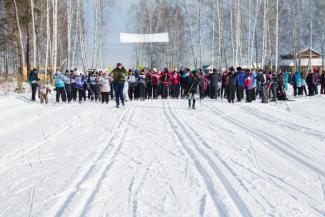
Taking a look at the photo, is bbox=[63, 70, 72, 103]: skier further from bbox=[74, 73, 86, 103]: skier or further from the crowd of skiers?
bbox=[74, 73, 86, 103]: skier

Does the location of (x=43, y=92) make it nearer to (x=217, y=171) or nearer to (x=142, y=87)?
(x=142, y=87)

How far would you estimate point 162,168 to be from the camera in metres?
7.07

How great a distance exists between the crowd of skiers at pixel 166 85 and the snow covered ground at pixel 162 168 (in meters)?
6.16

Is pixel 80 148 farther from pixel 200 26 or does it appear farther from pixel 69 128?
pixel 200 26

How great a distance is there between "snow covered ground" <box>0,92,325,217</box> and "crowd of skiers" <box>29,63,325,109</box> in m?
6.16

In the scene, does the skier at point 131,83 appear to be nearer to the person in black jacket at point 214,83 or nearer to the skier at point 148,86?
the skier at point 148,86

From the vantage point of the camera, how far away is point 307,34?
58.2 meters

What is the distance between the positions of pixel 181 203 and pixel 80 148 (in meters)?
3.96

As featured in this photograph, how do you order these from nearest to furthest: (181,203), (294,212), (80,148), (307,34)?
(294,212)
(181,203)
(80,148)
(307,34)

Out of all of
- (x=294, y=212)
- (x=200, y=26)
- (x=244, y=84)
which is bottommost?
(x=294, y=212)

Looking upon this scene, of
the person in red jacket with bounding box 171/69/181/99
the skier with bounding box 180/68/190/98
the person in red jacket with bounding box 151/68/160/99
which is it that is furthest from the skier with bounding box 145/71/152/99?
the skier with bounding box 180/68/190/98

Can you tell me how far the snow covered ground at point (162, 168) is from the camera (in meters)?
5.25

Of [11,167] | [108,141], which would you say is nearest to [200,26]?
[108,141]

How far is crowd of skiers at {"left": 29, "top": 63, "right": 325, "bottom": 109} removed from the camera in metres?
20.4
